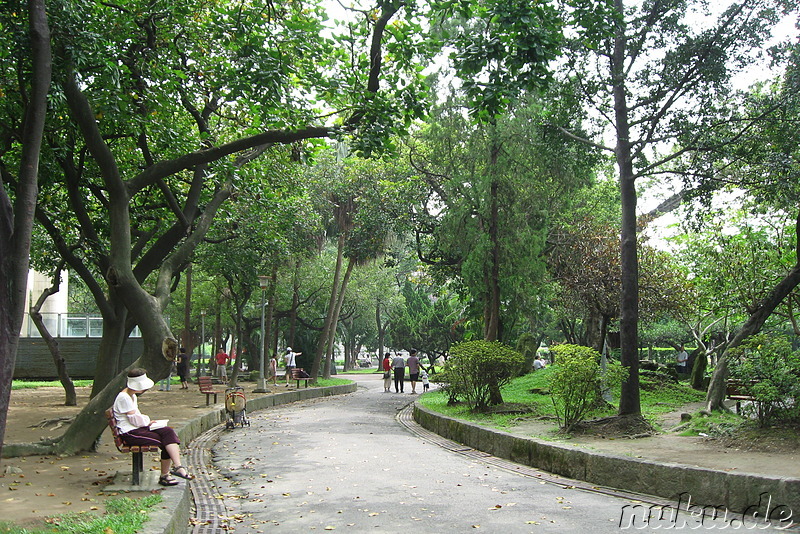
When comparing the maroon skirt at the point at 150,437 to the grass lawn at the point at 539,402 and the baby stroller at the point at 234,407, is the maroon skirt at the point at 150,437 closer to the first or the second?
the grass lawn at the point at 539,402

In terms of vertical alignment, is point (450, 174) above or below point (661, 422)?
above

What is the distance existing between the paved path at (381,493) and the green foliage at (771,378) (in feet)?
9.94

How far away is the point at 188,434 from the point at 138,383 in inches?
235

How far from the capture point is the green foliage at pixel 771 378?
9461mm

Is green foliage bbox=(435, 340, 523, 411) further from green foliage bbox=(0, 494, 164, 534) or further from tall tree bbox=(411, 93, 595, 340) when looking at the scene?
green foliage bbox=(0, 494, 164, 534)

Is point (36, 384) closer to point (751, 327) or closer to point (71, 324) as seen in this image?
point (71, 324)

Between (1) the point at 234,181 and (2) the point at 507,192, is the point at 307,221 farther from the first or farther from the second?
(1) the point at 234,181

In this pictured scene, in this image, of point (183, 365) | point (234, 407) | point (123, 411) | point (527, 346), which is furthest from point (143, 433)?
point (183, 365)

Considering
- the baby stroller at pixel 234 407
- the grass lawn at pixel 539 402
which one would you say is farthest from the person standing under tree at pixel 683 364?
the baby stroller at pixel 234 407

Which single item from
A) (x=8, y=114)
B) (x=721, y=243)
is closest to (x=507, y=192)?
(x=721, y=243)

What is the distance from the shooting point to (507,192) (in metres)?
17.6

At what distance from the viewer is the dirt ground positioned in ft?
21.9

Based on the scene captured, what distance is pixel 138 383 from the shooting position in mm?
7934

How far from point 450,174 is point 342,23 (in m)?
8.46
